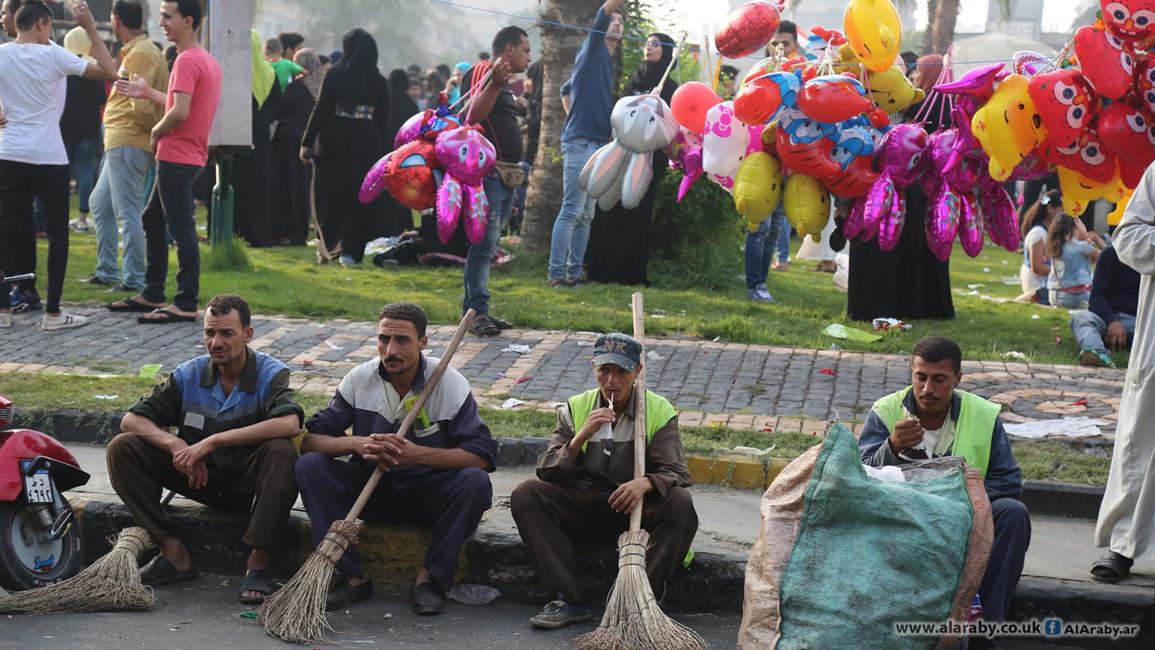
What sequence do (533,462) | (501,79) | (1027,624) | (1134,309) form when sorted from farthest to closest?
(1134,309)
(501,79)
(533,462)
(1027,624)

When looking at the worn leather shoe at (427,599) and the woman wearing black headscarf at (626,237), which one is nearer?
the worn leather shoe at (427,599)

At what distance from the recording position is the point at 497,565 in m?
5.93

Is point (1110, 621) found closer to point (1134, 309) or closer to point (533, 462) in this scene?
point (533, 462)

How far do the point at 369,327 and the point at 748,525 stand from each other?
427 centimetres

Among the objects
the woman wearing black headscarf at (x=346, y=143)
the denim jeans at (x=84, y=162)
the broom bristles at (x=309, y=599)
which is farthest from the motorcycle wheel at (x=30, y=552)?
the denim jeans at (x=84, y=162)

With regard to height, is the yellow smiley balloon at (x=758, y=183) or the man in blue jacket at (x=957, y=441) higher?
the yellow smiley balloon at (x=758, y=183)

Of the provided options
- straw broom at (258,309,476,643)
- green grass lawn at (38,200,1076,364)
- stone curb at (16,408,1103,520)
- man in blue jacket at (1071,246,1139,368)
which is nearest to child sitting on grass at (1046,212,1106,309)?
green grass lawn at (38,200,1076,364)

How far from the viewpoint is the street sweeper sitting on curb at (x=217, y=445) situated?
18.8 ft

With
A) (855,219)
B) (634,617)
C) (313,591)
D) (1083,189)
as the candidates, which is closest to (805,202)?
(855,219)

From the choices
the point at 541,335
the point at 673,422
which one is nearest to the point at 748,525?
the point at 673,422

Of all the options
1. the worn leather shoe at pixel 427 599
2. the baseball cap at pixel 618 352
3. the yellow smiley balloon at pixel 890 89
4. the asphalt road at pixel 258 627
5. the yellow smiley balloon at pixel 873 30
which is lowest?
the asphalt road at pixel 258 627

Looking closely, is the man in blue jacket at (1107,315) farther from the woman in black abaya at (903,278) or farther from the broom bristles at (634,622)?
the broom bristles at (634,622)

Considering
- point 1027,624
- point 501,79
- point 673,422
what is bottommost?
point 1027,624

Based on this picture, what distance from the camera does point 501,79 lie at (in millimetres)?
9000
